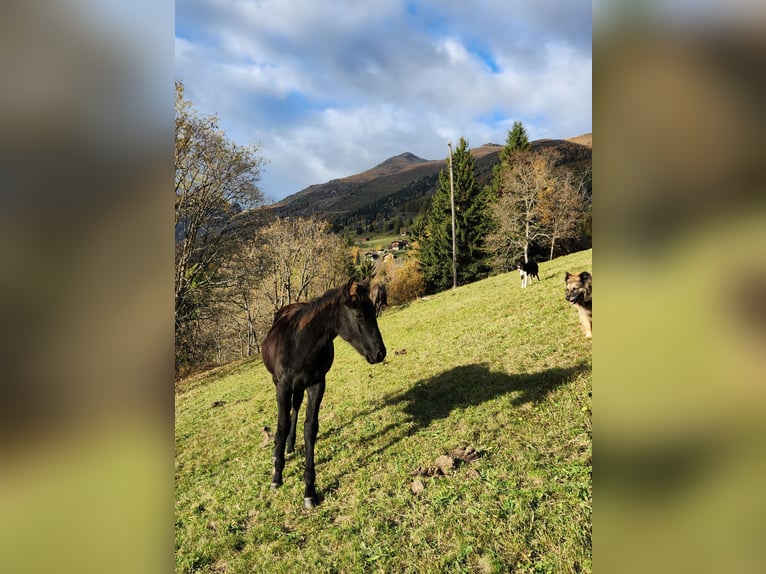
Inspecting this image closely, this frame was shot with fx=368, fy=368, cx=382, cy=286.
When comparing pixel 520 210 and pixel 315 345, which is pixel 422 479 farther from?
pixel 520 210

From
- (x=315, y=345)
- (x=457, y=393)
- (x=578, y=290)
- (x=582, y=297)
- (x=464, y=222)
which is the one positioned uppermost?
(x=464, y=222)

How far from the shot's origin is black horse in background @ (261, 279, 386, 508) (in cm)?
525

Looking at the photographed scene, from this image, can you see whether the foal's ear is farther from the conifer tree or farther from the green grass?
the conifer tree

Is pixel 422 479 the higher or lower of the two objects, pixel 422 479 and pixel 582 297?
the lower
